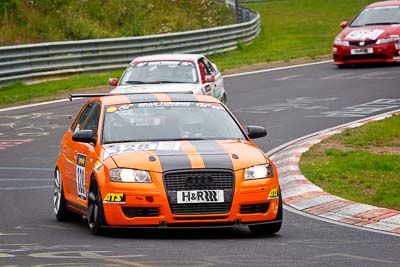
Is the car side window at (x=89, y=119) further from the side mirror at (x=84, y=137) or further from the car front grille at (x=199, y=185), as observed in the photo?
the car front grille at (x=199, y=185)

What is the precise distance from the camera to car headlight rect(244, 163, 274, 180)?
11.0 meters

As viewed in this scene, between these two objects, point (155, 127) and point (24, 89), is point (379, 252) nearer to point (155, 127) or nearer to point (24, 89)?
point (155, 127)

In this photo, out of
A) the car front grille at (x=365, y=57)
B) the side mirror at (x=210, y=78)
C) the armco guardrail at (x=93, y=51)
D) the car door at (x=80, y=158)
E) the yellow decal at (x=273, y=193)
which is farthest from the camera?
the car front grille at (x=365, y=57)

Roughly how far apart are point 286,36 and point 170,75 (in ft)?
75.3

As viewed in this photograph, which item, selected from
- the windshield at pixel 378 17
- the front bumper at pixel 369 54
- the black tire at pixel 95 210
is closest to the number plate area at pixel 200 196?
the black tire at pixel 95 210

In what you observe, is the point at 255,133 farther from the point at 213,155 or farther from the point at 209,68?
the point at 209,68

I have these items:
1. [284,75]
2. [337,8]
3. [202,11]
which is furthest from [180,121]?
[337,8]

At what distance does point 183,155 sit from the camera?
1109 cm

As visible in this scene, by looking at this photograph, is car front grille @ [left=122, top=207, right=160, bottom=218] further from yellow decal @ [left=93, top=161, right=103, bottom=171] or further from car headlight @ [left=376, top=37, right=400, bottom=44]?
car headlight @ [left=376, top=37, right=400, bottom=44]

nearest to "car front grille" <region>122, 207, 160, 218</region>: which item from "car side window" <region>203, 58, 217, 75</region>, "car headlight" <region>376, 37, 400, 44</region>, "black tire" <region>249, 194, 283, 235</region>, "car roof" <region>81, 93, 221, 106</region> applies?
"black tire" <region>249, 194, 283, 235</region>

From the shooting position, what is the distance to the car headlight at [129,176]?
10.8m

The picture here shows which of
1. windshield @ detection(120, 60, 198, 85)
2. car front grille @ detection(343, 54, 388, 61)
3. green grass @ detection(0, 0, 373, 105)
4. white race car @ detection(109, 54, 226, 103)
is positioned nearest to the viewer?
white race car @ detection(109, 54, 226, 103)

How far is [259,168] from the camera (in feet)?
36.5

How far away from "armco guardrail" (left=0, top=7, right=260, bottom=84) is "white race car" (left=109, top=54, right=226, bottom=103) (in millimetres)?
7861
